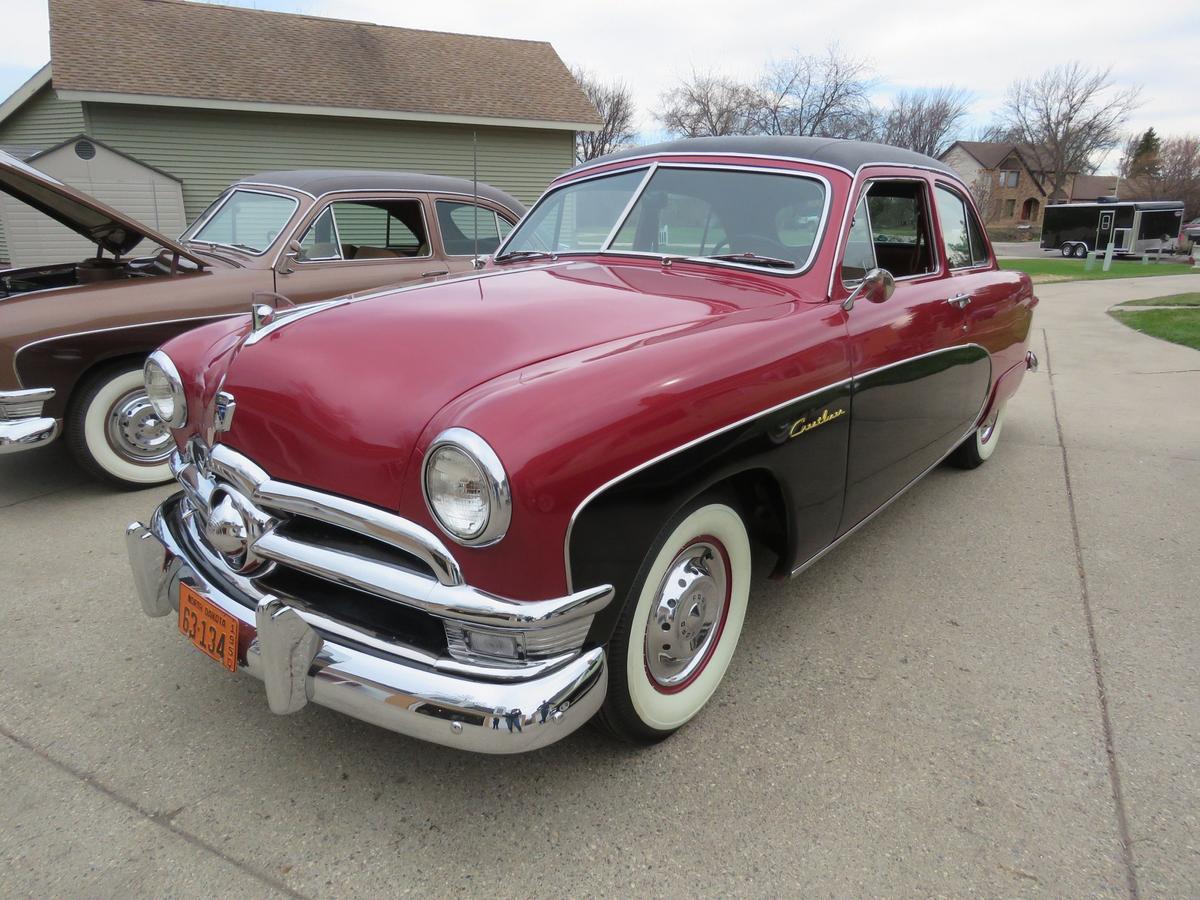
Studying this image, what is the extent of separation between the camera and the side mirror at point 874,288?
2.63 meters

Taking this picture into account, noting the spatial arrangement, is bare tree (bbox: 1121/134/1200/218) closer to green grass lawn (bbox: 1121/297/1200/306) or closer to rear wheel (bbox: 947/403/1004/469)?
green grass lawn (bbox: 1121/297/1200/306)

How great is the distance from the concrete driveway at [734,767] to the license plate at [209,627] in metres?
0.37

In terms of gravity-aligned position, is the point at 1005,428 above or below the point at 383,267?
below

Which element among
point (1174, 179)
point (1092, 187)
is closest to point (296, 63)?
point (1174, 179)

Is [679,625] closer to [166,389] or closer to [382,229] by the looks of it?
[166,389]

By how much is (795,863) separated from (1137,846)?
2.77 feet

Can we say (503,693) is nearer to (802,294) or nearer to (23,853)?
(23,853)

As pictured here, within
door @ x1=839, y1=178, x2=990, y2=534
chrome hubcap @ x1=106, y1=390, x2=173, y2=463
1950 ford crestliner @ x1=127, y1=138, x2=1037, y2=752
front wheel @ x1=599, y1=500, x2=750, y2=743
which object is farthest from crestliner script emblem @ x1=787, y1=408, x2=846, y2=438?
chrome hubcap @ x1=106, y1=390, x2=173, y2=463

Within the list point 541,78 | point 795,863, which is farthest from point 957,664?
point 541,78

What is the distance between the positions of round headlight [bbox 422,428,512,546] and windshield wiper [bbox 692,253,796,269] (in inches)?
61.8

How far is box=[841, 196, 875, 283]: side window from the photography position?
9.26ft

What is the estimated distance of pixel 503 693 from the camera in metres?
1.67

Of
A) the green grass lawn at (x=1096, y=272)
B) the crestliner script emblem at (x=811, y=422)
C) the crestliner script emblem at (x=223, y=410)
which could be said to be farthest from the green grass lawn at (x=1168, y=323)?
the crestliner script emblem at (x=223, y=410)

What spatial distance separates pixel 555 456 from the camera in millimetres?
1654
